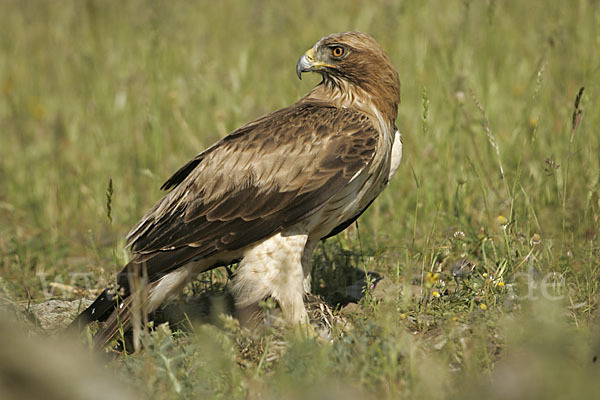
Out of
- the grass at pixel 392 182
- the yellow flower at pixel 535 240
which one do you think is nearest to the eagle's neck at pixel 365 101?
the grass at pixel 392 182

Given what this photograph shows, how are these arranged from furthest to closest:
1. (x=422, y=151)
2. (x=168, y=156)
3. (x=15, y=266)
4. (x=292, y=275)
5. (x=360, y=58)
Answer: (x=168, y=156), (x=422, y=151), (x=15, y=266), (x=360, y=58), (x=292, y=275)

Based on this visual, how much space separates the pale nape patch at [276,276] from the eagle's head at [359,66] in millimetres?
1025

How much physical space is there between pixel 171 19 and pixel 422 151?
3.80 metres

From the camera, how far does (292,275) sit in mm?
3934

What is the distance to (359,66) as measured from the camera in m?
4.29

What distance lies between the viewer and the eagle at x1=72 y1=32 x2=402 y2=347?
12.7ft

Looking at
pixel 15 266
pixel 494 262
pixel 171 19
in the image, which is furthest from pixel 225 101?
pixel 494 262

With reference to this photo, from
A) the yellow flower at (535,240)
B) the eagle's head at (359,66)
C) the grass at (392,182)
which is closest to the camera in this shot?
the grass at (392,182)

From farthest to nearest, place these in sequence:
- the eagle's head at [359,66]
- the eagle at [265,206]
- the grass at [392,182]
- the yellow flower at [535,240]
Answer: the eagle's head at [359,66] → the yellow flower at [535,240] → the eagle at [265,206] → the grass at [392,182]

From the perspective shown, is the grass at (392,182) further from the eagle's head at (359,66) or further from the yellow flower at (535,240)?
the eagle's head at (359,66)

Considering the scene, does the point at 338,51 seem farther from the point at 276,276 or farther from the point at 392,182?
the point at 392,182

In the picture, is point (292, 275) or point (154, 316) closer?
point (292, 275)

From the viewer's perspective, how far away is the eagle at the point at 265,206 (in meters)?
3.88

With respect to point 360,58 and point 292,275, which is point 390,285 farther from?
point 360,58
